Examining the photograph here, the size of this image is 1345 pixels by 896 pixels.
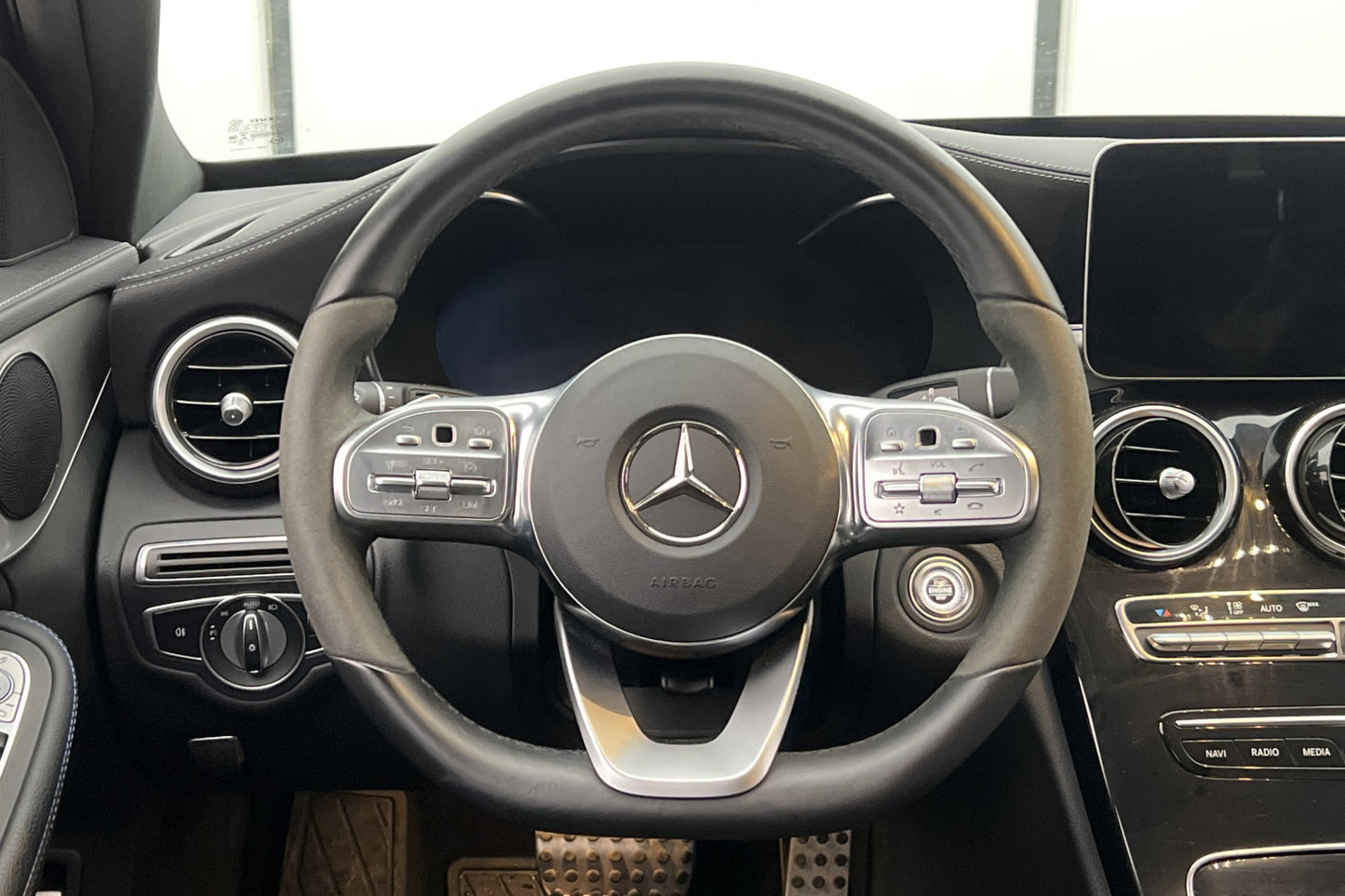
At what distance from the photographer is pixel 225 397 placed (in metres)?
0.99

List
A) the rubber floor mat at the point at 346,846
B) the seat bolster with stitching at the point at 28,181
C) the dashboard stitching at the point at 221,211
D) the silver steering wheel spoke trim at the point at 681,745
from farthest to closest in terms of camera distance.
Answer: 1. the rubber floor mat at the point at 346,846
2. the dashboard stitching at the point at 221,211
3. the seat bolster with stitching at the point at 28,181
4. the silver steering wheel spoke trim at the point at 681,745

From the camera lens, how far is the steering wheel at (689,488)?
700 millimetres

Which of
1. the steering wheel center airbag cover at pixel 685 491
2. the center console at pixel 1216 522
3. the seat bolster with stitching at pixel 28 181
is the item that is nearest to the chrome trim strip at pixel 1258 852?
the center console at pixel 1216 522

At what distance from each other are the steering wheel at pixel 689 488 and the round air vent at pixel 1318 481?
38 centimetres

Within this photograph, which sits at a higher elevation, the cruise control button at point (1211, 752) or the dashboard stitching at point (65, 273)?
the dashboard stitching at point (65, 273)

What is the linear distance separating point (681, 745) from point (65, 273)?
73 centimetres

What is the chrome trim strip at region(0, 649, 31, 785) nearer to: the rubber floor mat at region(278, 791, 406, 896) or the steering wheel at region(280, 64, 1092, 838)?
the steering wheel at region(280, 64, 1092, 838)

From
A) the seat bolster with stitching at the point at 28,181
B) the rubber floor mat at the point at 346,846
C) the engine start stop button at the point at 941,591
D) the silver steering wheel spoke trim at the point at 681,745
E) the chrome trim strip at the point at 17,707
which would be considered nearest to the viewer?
the silver steering wheel spoke trim at the point at 681,745

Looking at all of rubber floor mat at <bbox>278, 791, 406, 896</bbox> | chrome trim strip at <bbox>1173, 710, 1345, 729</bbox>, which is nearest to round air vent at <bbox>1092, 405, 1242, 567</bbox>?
chrome trim strip at <bbox>1173, 710, 1345, 729</bbox>

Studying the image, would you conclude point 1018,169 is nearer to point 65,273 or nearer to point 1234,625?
point 1234,625

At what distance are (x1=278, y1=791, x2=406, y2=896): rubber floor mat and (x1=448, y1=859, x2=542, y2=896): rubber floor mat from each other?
83mm

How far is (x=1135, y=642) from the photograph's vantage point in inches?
38.1

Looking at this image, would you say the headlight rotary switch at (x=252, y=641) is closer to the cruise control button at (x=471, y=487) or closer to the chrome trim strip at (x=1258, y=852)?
the cruise control button at (x=471, y=487)

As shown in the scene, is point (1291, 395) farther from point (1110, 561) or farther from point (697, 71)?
point (697, 71)
